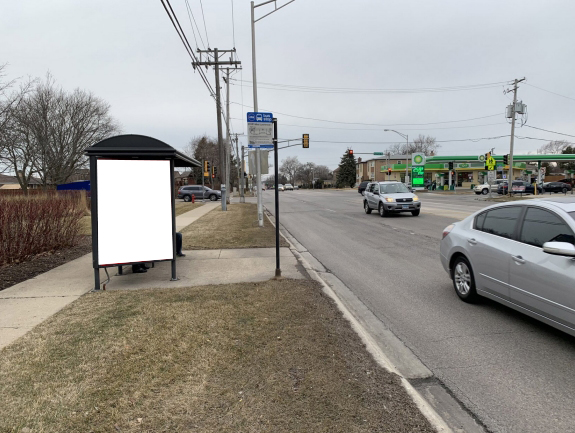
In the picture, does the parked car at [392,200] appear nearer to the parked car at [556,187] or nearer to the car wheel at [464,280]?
the car wheel at [464,280]

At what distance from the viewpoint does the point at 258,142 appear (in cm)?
730

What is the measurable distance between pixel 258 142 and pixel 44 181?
36094mm

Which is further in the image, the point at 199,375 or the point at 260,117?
the point at 260,117

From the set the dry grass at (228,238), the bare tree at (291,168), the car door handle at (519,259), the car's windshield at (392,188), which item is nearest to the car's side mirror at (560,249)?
the car door handle at (519,259)

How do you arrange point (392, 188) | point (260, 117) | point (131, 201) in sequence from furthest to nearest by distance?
1. point (392, 188)
2. point (260, 117)
3. point (131, 201)

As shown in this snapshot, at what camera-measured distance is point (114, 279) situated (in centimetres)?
712

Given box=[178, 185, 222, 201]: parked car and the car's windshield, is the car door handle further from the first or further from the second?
box=[178, 185, 222, 201]: parked car

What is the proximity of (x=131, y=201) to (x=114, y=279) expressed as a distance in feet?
5.36

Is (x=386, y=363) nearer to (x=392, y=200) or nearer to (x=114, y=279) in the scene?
(x=114, y=279)

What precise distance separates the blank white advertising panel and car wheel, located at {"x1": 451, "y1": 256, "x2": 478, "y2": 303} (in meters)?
4.57

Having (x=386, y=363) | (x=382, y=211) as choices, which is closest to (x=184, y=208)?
(x=382, y=211)

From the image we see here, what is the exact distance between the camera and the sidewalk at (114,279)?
5.08 metres

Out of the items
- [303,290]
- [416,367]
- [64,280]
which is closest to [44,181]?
[64,280]

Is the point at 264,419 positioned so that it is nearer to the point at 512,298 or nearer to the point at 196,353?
the point at 196,353
